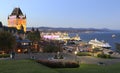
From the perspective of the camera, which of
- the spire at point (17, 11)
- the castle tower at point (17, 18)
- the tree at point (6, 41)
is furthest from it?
the spire at point (17, 11)

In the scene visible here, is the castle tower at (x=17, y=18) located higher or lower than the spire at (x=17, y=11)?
lower

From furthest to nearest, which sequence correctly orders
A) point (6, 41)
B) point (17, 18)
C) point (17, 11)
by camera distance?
1. point (17, 11)
2. point (17, 18)
3. point (6, 41)

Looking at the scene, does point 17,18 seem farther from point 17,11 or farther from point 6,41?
point 6,41

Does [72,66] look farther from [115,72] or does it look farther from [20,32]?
[20,32]

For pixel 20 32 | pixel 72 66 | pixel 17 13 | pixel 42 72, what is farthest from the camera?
pixel 17 13

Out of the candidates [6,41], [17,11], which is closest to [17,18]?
[17,11]

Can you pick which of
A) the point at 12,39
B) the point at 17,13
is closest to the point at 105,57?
the point at 12,39

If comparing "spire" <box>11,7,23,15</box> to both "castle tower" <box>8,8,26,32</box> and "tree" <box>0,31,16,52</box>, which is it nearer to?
"castle tower" <box>8,8,26,32</box>

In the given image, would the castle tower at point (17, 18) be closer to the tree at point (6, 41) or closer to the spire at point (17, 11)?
the spire at point (17, 11)

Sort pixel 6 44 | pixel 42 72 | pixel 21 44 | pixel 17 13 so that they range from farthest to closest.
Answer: pixel 17 13 → pixel 21 44 → pixel 6 44 → pixel 42 72

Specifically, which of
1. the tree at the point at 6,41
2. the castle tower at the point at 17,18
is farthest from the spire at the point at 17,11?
the tree at the point at 6,41

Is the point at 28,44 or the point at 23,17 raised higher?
the point at 23,17

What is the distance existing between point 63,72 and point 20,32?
318 ft

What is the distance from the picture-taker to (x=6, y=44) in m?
63.8
